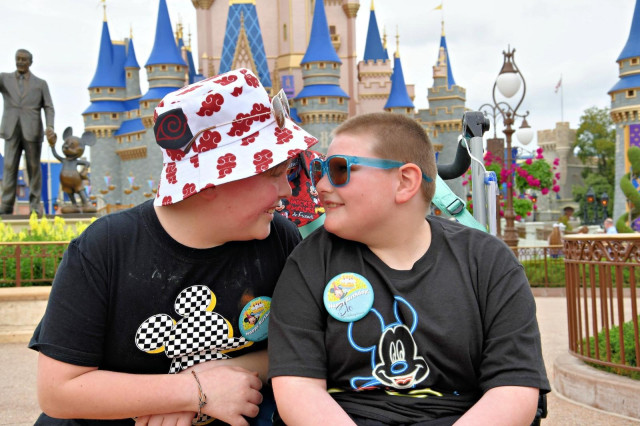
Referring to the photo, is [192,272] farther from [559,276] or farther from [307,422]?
[559,276]

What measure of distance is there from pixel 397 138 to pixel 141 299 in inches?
31.1

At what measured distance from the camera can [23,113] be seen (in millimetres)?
11578

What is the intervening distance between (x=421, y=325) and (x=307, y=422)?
14.3 inches

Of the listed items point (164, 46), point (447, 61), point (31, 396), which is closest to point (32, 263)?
point (31, 396)

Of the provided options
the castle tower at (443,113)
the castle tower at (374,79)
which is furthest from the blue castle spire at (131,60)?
the castle tower at (443,113)

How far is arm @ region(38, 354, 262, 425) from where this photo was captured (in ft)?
5.56

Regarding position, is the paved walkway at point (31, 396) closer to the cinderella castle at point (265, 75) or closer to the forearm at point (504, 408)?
the forearm at point (504, 408)

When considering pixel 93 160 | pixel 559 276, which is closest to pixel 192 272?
pixel 559 276

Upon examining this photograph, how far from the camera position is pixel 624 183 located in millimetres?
17703

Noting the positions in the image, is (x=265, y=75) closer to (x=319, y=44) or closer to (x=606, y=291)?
(x=319, y=44)

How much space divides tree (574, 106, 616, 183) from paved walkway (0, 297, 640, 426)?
50874 millimetres

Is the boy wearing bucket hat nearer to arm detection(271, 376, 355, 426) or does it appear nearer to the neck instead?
arm detection(271, 376, 355, 426)

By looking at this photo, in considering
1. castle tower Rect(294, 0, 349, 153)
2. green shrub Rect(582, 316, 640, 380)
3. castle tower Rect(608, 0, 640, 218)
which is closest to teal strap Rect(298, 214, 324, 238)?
green shrub Rect(582, 316, 640, 380)

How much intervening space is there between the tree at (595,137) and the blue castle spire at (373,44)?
18.8 m
